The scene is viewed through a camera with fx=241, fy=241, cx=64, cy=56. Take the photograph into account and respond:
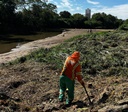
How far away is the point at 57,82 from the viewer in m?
8.56

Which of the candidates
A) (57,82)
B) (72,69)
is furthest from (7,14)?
(72,69)

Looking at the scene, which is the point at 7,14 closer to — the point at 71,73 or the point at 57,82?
A: the point at 57,82

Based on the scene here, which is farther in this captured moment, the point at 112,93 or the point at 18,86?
the point at 18,86

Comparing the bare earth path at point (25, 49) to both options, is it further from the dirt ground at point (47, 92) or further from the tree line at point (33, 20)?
the tree line at point (33, 20)

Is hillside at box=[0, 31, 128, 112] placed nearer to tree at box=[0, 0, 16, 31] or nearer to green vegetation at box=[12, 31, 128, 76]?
green vegetation at box=[12, 31, 128, 76]

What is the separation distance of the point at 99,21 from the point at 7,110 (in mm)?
81150

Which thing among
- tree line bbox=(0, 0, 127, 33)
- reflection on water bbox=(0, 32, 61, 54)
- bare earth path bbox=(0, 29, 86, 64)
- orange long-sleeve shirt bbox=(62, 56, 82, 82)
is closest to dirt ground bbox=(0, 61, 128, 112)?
orange long-sleeve shirt bbox=(62, 56, 82, 82)

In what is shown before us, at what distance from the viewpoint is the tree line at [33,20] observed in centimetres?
5332

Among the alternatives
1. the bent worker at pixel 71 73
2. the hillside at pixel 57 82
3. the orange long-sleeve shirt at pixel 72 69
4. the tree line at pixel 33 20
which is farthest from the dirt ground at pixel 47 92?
the tree line at pixel 33 20

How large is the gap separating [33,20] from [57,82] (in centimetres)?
5567

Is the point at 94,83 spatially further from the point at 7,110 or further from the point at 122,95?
the point at 7,110

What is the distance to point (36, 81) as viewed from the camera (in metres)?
8.80

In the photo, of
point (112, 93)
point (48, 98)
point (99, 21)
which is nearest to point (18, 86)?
point (48, 98)

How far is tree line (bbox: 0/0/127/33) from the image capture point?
175ft
